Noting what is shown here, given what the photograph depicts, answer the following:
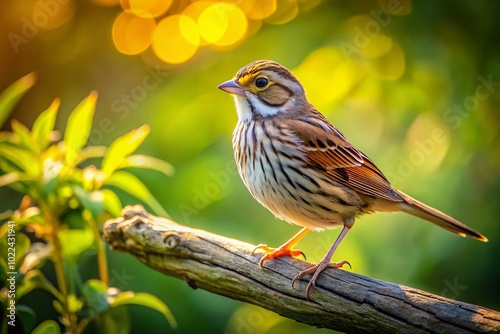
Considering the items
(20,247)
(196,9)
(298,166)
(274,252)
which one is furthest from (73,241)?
(196,9)

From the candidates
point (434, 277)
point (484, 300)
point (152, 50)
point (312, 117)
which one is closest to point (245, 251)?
point (312, 117)

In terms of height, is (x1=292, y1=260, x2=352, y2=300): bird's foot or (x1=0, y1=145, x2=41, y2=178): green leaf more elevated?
(x1=292, y1=260, x2=352, y2=300): bird's foot

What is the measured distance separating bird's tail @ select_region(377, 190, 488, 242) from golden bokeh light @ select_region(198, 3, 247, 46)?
1549 millimetres

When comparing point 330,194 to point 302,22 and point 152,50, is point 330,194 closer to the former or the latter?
point 302,22

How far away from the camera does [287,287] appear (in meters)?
3.22

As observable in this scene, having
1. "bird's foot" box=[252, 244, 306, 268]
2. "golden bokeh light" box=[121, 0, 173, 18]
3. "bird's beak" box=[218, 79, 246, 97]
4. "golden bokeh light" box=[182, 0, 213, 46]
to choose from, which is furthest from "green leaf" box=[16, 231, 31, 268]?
"golden bokeh light" box=[121, 0, 173, 18]

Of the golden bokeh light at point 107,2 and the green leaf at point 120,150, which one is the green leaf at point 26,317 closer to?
the green leaf at point 120,150

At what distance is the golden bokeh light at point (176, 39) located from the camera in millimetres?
4902

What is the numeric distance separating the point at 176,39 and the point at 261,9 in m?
0.73

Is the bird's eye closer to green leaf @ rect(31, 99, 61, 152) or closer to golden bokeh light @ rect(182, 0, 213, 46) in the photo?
green leaf @ rect(31, 99, 61, 152)

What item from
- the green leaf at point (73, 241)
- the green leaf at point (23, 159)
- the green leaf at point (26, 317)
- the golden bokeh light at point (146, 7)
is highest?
the golden bokeh light at point (146, 7)

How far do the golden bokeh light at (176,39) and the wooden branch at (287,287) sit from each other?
1.73 meters

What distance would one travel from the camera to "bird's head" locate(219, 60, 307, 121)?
3816 mm

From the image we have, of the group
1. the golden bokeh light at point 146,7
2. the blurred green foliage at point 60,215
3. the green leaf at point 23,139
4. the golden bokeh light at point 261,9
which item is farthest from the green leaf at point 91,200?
the golden bokeh light at point 146,7
